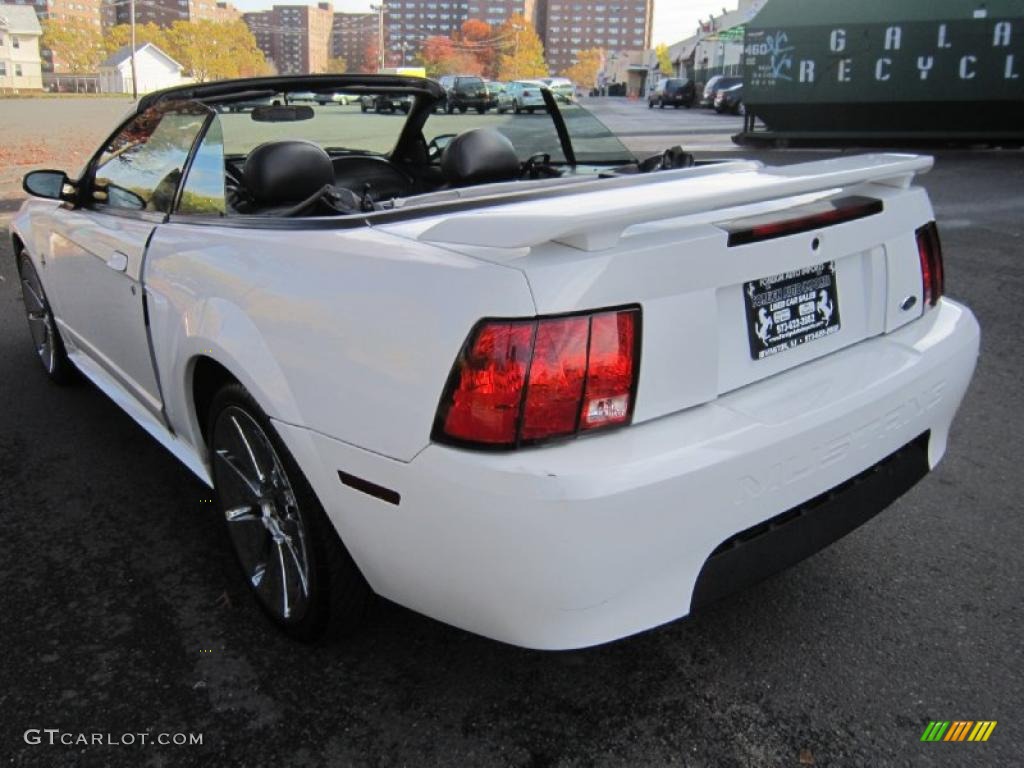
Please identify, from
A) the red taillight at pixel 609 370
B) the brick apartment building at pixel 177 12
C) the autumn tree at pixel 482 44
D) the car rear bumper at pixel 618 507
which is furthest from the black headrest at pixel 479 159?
the brick apartment building at pixel 177 12

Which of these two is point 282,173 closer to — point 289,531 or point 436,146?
point 289,531

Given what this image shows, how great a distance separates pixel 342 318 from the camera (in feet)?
6.56

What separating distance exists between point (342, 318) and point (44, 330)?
11.5 ft

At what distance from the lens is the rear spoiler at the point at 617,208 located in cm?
176

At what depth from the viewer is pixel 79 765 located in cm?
206

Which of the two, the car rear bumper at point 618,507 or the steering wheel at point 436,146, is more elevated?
the steering wheel at point 436,146

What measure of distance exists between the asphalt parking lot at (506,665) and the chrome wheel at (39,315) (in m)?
1.38

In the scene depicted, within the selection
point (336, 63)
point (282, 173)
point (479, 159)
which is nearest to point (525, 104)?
point (479, 159)

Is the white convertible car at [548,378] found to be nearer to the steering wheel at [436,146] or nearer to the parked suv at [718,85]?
the steering wheel at [436,146]

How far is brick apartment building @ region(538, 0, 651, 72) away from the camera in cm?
17312

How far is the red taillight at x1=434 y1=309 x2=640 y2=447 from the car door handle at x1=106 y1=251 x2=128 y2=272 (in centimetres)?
181

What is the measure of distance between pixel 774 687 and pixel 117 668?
5.79 feet

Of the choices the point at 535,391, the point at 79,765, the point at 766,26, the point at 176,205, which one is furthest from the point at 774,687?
the point at 766,26

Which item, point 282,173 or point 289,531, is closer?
point 289,531
